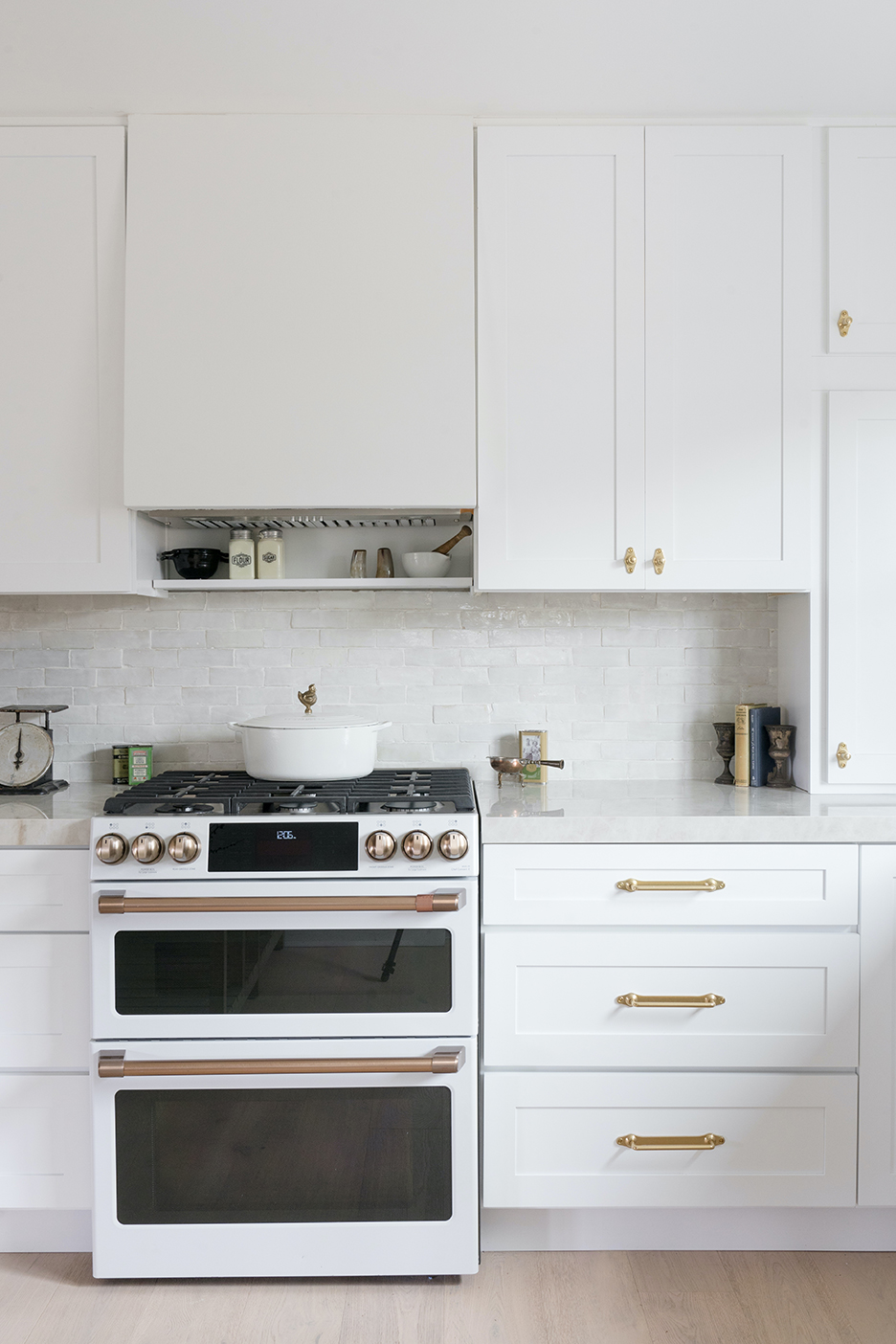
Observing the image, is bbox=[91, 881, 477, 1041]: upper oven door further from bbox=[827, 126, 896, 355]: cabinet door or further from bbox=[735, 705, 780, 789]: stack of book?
bbox=[827, 126, 896, 355]: cabinet door

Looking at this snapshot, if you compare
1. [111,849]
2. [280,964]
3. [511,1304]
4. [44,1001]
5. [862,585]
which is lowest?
[511,1304]

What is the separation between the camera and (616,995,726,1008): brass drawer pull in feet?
6.82

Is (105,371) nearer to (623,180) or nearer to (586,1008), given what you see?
(623,180)

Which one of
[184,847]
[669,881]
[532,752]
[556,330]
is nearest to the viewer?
[184,847]

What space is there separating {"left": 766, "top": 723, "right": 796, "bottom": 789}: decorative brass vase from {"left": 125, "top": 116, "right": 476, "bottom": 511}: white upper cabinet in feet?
3.58

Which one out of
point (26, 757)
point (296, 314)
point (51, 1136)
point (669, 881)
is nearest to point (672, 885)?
point (669, 881)

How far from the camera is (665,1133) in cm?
211

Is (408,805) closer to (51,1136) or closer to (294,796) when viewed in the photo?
(294,796)

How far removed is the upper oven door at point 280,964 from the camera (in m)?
2.02

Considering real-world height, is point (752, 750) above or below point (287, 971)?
above

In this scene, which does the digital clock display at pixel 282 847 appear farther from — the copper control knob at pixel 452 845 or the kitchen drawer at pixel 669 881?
the kitchen drawer at pixel 669 881

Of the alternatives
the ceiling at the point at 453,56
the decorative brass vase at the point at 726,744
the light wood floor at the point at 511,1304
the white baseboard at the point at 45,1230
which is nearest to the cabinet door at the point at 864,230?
the ceiling at the point at 453,56

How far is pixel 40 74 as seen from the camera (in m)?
2.14

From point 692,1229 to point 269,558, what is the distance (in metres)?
2.01
